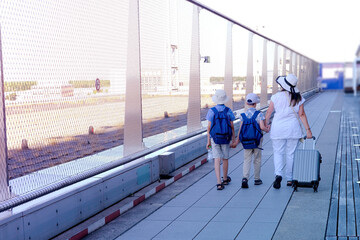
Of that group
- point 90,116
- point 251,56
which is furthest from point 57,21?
point 251,56

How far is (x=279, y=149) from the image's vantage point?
28.1ft

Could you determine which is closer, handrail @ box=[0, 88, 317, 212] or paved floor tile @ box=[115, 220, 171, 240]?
handrail @ box=[0, 88, 317, 212]

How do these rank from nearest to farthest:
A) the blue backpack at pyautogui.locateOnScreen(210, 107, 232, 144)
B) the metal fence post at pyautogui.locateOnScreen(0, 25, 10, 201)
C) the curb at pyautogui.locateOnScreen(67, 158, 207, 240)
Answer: the metal fence post at pyautogui.locateOnScreen(0, 25, 10, 201) → the curb at pyautogui.locateOnScreen(67, 158, 207, 240) → the blue backpack at pyautogui.locateOnScreen(210, 107, 232, 144)

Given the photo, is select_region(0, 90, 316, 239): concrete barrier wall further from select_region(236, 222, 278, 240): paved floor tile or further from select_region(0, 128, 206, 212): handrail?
select_region(236, 222, 278, 240): paved floor tile

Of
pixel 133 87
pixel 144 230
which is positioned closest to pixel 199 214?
pixel 144 230

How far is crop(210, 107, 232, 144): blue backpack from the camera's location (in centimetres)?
853

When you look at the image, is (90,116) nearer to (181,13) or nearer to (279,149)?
(279,149)

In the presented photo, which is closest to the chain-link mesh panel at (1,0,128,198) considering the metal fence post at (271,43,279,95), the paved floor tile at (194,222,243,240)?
the paved floor tile at (194,222,243,240)

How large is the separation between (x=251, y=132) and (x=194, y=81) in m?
3.27

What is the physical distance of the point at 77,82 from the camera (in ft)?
21.0

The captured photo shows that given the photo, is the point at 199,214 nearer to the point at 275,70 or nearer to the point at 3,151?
the point at 3,151

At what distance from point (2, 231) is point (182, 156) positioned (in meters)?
5.87

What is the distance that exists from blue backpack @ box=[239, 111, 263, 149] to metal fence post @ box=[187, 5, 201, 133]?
285cm

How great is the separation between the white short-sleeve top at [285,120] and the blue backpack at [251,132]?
0.26 m
